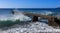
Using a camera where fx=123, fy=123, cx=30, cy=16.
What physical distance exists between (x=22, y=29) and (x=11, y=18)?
19cm

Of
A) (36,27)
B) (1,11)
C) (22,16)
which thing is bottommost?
(36,27)

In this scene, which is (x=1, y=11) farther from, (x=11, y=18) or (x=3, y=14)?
(x=11, y=18)

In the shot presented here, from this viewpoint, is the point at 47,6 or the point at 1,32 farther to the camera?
the point at 47,6

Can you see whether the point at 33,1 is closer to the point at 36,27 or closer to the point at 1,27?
the point at 36,27

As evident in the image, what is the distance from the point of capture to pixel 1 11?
4.83 feet

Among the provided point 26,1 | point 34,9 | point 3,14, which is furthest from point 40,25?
point 3,14

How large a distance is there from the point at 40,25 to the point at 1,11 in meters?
0.51

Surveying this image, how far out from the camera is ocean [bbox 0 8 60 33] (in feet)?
4.81

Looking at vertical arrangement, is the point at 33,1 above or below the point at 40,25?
above

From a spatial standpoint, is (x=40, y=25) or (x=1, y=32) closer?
(x=1, y=32)

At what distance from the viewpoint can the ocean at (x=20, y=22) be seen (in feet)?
4.81

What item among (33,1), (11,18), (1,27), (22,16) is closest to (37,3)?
(33,1)

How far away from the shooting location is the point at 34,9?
5.04ft

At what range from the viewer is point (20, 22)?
1.52 metres
